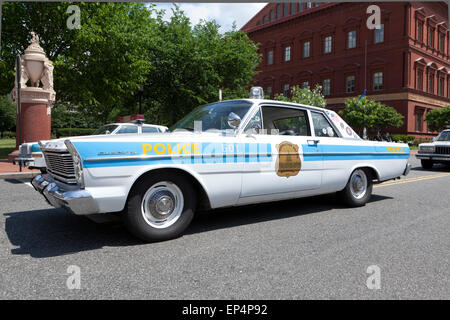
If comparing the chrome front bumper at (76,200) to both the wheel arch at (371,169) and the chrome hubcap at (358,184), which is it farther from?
the chrome hubcap at (358,184)

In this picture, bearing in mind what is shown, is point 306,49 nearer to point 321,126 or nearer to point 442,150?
point 442,150

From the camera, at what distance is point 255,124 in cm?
475

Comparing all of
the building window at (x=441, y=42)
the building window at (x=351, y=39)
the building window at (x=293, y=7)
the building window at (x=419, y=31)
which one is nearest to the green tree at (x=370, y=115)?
the building window at (x=351, y=39)

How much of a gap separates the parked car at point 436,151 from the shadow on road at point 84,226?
29.9ft

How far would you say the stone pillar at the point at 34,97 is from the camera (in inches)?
567

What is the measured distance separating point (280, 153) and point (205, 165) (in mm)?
1182

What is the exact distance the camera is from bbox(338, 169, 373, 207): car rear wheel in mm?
5930

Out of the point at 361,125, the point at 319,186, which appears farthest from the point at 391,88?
the point at 319,186

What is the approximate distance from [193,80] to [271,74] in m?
29.0

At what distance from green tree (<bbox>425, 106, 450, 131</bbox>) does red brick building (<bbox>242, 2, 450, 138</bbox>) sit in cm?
156

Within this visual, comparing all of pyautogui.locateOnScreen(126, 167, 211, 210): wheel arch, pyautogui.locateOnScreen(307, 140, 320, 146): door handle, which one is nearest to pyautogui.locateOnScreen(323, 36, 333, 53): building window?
pyautogui.locateOnScreen(307, 140, 320, 146): door handle

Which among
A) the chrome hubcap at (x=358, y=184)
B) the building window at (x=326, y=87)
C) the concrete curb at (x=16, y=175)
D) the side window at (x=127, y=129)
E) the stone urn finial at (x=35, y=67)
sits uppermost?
the building window at (x=326, y=87)

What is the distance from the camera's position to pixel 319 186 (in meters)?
5.34
